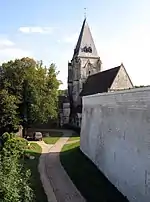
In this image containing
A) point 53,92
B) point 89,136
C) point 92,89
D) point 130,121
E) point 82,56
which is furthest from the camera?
point 82,56

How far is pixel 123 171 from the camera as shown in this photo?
14562mm

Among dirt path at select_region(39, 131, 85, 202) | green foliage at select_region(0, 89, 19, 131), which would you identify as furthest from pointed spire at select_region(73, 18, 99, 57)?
dirt path at select_region(39, 131, 85, 202)

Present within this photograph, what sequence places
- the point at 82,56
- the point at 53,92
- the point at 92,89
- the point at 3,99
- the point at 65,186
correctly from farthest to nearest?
the point at 82,56, the point at 92,89, the point at 53,92, the point at 3,99, the point at 65,186

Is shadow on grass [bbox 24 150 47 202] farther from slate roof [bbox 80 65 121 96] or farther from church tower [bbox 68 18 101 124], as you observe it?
church tower [bbox 68 18 101 124]

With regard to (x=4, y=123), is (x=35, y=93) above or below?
above

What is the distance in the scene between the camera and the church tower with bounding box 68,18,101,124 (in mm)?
48000

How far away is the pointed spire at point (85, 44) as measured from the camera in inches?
1895

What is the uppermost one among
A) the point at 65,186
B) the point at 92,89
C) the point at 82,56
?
the point at 82,56

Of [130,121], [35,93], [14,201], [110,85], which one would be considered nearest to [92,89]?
[110,85]

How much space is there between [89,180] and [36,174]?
3.66m

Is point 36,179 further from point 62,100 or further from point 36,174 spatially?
point 62,100

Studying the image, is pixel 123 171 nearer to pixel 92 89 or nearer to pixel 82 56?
pixel 92 89

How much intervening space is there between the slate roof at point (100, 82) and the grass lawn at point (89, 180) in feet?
46.2

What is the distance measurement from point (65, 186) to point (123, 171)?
3827mm
